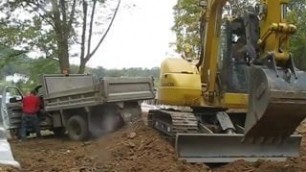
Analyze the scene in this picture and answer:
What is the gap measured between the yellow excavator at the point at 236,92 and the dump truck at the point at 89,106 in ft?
5.75

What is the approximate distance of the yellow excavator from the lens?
8.52 metres

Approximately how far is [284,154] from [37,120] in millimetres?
7673

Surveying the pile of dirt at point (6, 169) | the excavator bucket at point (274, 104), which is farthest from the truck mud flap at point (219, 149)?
the pile of dirt at point (6, 169)

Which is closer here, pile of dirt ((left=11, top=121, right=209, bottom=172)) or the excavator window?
pile of dirt ((left=11, top=121, right=209, bottom=172))

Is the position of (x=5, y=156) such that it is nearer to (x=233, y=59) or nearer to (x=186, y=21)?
(x=233, y=59)

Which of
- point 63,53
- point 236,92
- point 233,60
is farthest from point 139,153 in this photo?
point 63,53

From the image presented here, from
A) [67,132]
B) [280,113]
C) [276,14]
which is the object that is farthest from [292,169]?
[67,132]

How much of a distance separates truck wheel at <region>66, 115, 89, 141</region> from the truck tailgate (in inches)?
50.2

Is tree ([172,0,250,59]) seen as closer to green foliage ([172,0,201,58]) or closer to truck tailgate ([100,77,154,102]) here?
green foliage ([172,0,201,58])

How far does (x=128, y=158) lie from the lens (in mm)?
10820

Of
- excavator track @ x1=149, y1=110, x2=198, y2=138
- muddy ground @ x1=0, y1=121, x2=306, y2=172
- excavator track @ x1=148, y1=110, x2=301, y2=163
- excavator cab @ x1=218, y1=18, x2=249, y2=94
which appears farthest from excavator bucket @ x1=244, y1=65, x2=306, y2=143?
excavator cab @ x1=218, y1=18, x2=249, y2=94

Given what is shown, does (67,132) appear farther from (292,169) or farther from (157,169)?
(292,169)

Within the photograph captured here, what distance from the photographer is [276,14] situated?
9.50 m

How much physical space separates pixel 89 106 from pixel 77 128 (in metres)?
1.09
